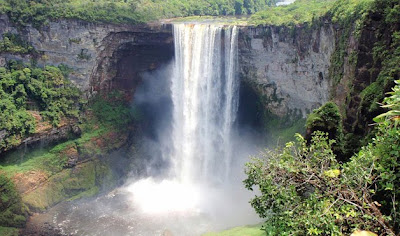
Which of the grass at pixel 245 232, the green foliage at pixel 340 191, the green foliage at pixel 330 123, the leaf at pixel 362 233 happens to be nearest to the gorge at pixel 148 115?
the grass at pixel 245 232

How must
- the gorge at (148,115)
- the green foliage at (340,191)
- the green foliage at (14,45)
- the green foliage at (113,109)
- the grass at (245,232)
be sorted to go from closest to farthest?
the green foliage at (340,191) < the grass at (245,232) < the gorge at (148,115) < the green foliage at (14,45) < the green foliage at (113,109)

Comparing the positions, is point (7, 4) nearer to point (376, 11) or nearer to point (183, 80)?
point (183, 80)

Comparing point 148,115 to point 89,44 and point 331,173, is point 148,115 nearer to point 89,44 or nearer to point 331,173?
point 89,44

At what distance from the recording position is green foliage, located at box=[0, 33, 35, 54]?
29.9m

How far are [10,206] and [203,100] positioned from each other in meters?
16.6

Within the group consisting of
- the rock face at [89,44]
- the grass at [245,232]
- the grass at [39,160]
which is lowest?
the grass at [245,232]

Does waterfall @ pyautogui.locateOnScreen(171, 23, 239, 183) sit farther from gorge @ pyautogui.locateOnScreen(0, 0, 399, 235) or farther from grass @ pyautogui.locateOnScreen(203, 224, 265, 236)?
grass @ pyautogui.locateOnScreen(203, 224, 265, 236)

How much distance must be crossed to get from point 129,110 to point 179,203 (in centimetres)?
1110

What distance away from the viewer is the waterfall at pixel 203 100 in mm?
30750

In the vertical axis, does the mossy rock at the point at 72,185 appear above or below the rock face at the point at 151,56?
below

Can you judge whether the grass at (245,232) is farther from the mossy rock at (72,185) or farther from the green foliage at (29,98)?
the green foliage at (29,98)

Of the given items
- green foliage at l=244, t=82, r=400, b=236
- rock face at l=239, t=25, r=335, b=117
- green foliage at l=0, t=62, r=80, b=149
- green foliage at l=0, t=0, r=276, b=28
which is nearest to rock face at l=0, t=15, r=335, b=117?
rock face at l=239, t=25, r=335, b=117

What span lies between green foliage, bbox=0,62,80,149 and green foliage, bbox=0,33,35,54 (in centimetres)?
111

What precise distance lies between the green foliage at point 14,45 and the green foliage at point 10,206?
10003 millimetres
